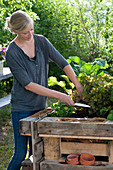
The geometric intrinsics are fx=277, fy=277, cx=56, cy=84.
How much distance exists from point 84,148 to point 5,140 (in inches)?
103

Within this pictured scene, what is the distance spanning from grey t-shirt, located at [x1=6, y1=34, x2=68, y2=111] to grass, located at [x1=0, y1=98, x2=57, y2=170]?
1.41 m

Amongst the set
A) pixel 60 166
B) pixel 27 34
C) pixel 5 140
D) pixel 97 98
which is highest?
pixel 27 34

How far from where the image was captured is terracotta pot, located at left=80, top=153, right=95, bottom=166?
6.15 feet

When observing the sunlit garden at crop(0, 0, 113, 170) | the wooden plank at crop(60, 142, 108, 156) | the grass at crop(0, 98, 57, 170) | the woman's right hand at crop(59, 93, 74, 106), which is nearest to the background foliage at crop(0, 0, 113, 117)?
the sunlit garden at crop(0, 0, 113, 170)

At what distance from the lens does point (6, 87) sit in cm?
721

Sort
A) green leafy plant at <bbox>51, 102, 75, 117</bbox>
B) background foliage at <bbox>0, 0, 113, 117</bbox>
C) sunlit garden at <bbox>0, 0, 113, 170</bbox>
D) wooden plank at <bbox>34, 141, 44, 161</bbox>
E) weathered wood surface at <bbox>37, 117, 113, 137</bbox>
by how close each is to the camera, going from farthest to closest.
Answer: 1. background foliage at <bbox>0, 0, 113, 117</bbox>
2. sunlit garden at <bbox>0, 0, 113, 170</bbox>
3. green leafy plant at <bbox>51, 102, 75, 117</bbox>
4. wooden plank at <bbox>34, 141, 44, 161</bbox>
5. weathered wood surface at <bbox>37, 117, 113, 137</bbox>

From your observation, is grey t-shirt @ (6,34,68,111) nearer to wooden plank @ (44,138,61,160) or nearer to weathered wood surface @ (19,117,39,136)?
weathered wood surface @ (19,117,39,136)

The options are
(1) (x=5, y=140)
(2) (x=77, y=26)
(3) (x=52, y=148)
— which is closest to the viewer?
(3) (x=52, y=148)

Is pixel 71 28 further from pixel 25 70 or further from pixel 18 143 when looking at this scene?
pixel 18 143

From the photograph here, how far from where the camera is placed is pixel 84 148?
1956 millimetres

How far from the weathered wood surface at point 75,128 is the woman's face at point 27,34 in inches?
26.0

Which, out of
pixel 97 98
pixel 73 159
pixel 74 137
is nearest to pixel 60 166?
pixel 73 159

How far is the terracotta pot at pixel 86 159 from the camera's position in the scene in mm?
1874

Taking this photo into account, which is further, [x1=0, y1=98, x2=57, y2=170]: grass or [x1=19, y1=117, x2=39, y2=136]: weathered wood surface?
[x1=0, y1=98, x2=57, y2=170]: grass
